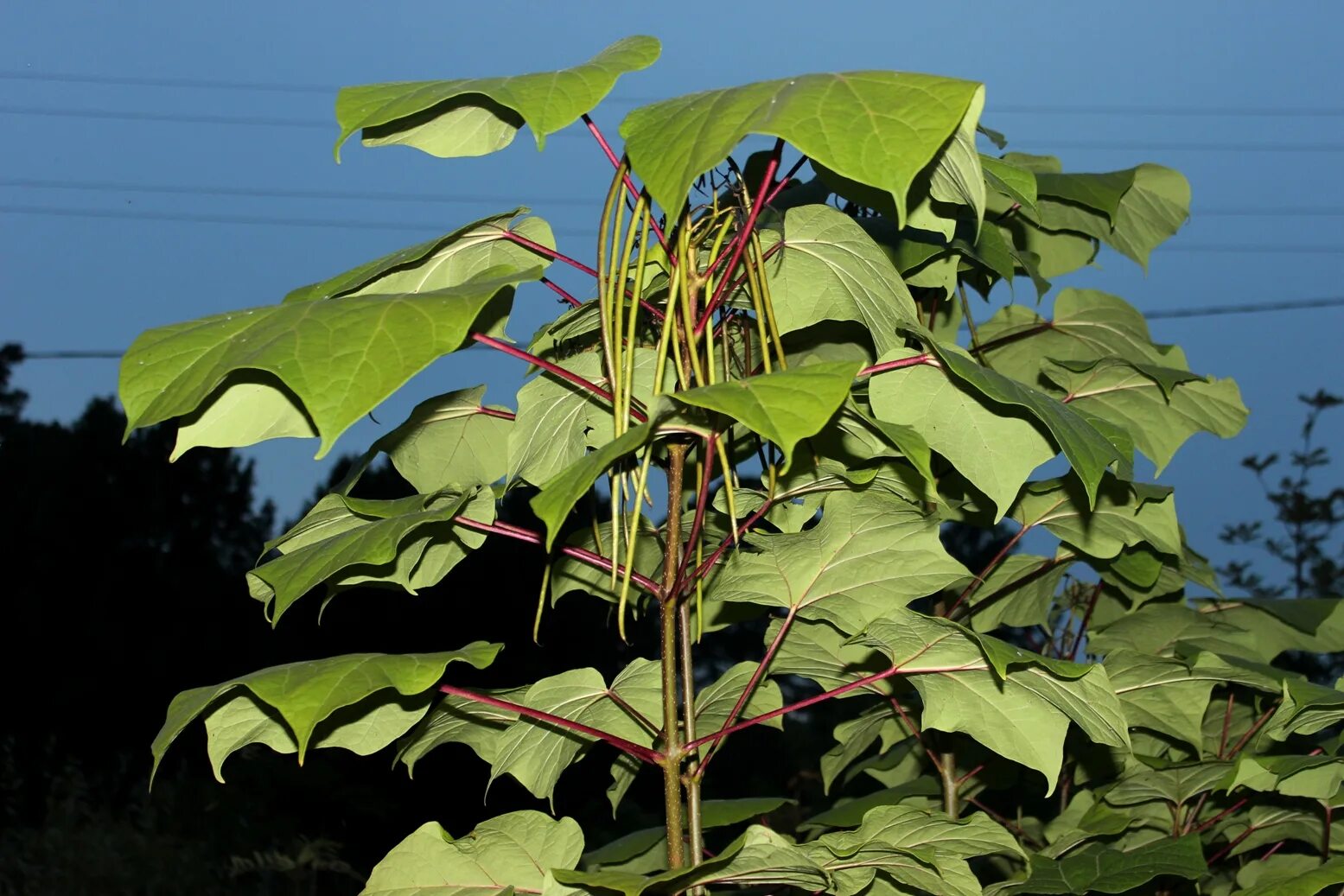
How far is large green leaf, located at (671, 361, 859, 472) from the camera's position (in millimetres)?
515

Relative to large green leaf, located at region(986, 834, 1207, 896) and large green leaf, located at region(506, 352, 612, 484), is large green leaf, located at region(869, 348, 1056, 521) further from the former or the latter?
large green leaf, located at region(986, 834, 1207, 896)

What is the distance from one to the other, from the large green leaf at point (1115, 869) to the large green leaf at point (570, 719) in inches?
13.4

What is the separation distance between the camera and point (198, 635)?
3.43 meters

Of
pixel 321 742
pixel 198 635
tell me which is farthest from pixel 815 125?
pixel 198 635

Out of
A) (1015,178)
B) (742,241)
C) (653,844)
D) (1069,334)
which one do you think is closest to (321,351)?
(742,241)

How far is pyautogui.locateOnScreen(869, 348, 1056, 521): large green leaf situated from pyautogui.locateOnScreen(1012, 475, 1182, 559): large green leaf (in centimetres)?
26

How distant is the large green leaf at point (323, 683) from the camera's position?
2.07ft

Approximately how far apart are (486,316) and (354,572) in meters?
0.20

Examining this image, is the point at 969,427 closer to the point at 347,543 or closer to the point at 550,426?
the point at 550,426

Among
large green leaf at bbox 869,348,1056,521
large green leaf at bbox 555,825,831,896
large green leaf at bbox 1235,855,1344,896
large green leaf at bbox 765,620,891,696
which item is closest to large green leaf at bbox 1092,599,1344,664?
large green leaf at bbox 1235,855,1344,896

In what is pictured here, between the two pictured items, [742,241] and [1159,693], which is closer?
[742,241]

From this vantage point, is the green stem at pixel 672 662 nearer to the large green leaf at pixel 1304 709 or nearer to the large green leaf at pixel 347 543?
the large green leaf at pixel 347 543

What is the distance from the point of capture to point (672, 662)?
73 centimetres

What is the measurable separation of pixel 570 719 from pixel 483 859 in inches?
4.6
